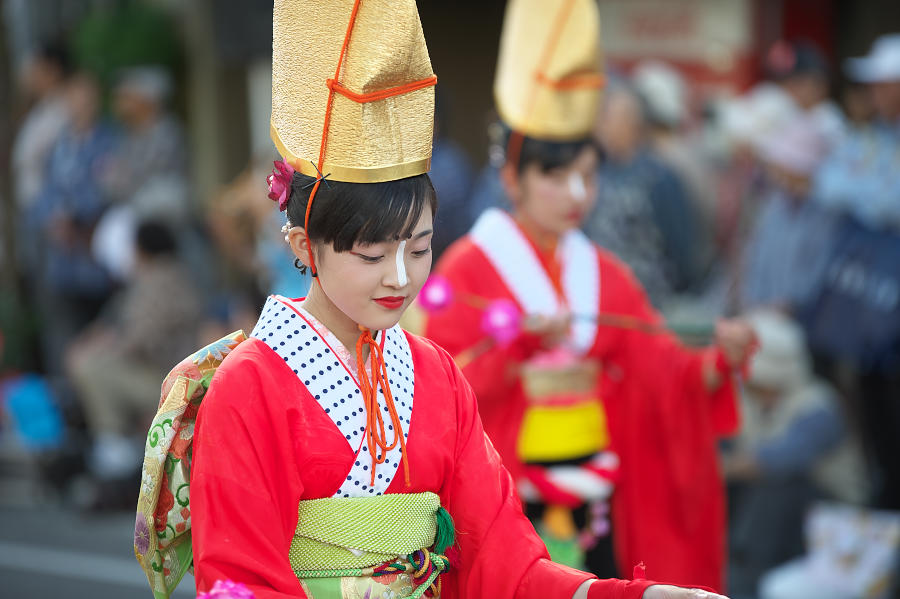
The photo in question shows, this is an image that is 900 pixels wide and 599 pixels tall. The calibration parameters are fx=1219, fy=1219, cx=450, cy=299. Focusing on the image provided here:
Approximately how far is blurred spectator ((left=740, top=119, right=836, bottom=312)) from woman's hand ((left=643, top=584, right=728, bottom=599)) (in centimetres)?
352

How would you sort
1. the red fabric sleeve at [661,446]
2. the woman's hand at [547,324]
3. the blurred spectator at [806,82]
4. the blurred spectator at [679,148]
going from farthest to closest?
1. the blurred spectator at [679,148]
2. the blurred spectator at [806,82]
3. the red fabric sleeve at [661,446]
4. the woman's hand at [547,324]

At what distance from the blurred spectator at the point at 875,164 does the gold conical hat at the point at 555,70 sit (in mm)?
1916

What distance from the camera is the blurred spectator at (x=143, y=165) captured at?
7496 mm

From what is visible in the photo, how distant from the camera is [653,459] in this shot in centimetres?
386

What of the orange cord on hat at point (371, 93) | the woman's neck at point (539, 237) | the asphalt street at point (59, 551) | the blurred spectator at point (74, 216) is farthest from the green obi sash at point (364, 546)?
the blurred spectator at point (74, 216)

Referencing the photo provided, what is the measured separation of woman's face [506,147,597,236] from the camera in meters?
3.50

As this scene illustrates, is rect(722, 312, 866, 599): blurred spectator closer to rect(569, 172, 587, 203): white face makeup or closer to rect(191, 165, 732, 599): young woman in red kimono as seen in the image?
rect(569, 172, 587, 203): white face makeup

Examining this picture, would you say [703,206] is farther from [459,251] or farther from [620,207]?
[459,251]

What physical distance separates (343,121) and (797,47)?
15.1ft

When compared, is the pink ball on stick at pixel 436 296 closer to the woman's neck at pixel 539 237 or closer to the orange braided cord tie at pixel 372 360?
the woman's neck at pixel 539 237

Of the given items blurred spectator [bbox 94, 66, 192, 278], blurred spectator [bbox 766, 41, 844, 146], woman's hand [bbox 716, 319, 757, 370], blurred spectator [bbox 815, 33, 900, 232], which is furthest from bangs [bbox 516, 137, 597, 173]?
blurred spectator [bbox 94, 66, 192, 278]

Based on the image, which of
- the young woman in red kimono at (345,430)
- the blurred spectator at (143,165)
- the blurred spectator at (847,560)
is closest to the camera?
the young woman in red kimono at (345,430)

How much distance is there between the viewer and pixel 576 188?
3.49m

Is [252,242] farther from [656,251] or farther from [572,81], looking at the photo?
[572,81]
